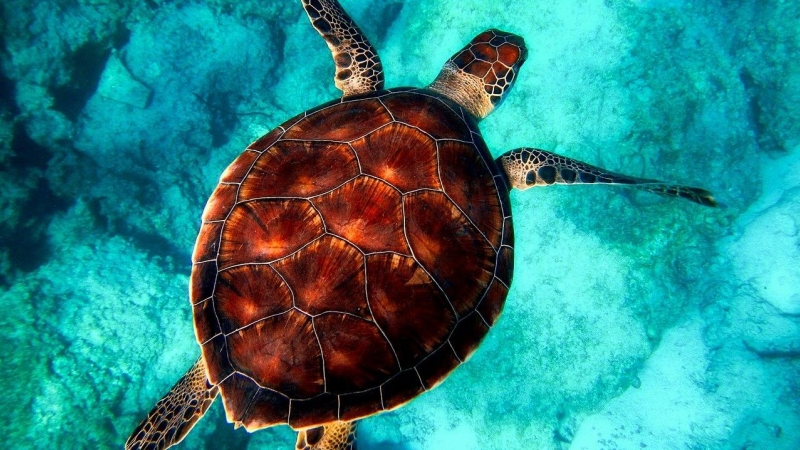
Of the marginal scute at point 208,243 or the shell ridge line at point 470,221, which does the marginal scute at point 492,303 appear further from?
the marginal scute at point 208,243

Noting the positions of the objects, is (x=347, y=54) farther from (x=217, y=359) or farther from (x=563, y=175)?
(x=217, y=359)

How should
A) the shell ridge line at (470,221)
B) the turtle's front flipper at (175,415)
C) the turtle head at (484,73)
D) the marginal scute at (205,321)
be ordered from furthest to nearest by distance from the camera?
1. the turtle head at (484,73)
2. the turtle's front flipper at (175,415)
3. the shell ridge line at (470,221)
4. the marginal scute at (205,321)

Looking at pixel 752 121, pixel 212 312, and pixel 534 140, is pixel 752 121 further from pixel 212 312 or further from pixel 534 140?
pixel 212 312

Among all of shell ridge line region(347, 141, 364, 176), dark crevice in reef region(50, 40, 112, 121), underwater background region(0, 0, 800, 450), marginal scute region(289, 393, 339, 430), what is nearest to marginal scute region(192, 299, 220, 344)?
marginal scute region(289, 393, 339, 430)

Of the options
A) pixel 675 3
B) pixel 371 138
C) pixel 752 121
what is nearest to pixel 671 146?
pixel 752 121

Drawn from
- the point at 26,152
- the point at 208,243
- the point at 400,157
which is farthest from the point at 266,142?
the point at 26,152

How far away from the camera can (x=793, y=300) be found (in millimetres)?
6281

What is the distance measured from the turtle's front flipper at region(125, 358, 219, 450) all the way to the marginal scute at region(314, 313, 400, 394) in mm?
1043

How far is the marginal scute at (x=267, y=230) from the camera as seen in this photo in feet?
6.80

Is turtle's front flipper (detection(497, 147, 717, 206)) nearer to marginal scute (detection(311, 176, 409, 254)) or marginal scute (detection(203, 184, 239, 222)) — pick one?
marginal scute (detection(311, 176, 409, 254))

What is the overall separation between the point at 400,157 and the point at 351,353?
1185 millimetres

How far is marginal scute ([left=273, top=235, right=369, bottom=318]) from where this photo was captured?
195 centimetres

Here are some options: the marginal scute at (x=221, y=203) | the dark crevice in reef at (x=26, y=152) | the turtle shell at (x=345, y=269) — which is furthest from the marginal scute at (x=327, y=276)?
the dark crevice in reef at (x=26, y=152)

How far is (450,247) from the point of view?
2.36m
